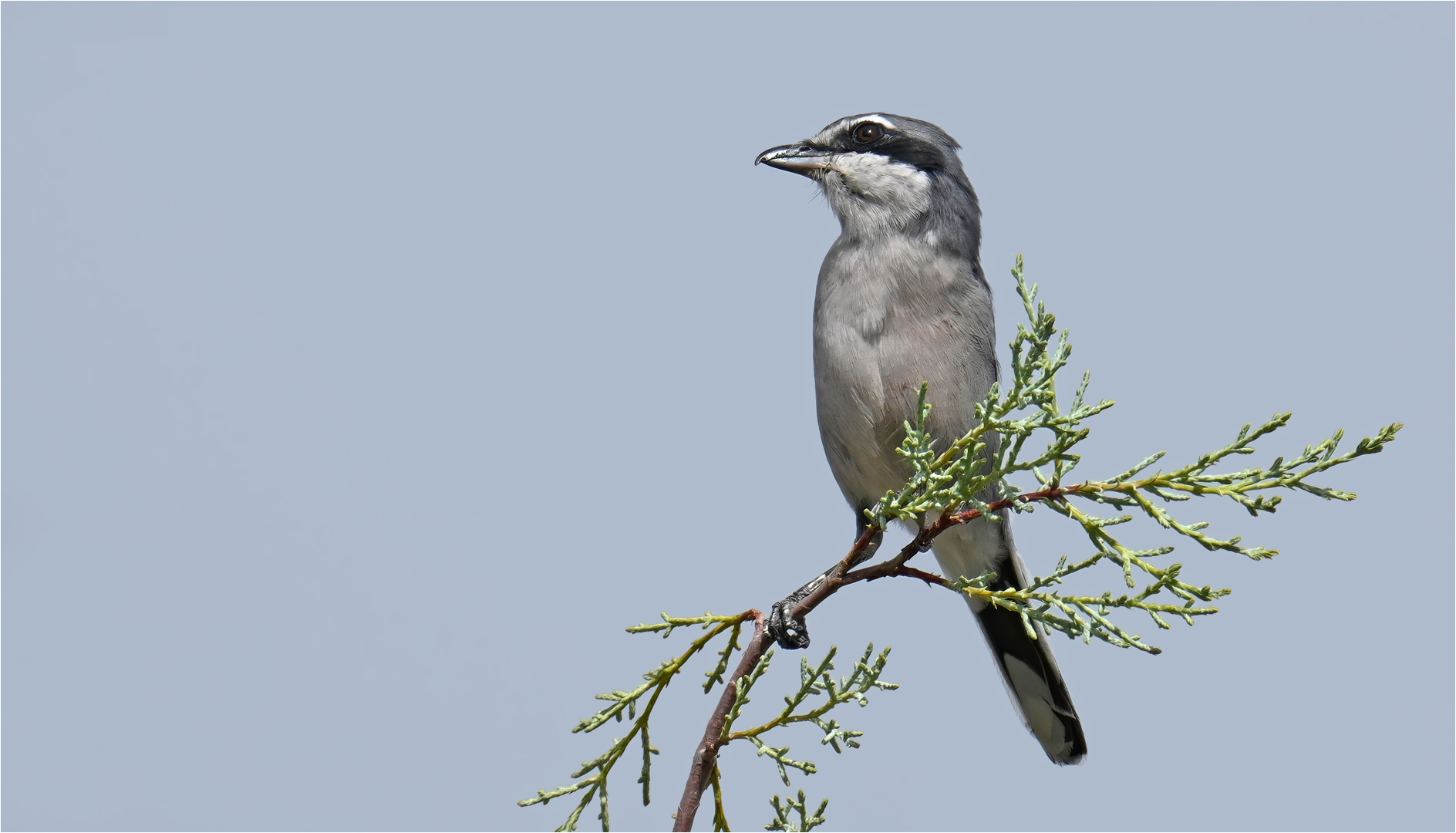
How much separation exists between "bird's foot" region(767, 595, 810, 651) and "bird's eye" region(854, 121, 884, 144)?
2.49 m

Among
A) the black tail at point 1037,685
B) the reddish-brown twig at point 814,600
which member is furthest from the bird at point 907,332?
the reddish-brown twig at point 814,600

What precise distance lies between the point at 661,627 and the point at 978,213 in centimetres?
312

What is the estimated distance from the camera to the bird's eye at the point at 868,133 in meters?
6.22

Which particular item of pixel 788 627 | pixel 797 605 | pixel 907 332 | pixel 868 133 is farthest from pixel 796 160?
pixel 797 605

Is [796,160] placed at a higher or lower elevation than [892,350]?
higher

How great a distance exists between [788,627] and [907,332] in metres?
1.57

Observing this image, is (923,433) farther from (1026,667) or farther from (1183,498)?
(1026,667)

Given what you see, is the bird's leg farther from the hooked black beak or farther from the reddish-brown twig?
the hooked black beak

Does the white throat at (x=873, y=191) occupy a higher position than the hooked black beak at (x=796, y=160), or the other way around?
the hooked black beak at (x=796, y=160)

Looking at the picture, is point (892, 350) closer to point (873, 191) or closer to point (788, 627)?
point (873, 191)

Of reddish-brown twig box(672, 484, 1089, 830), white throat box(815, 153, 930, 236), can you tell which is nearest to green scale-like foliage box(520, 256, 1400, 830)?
reddish-brown twig box(672, 484, 1089, 830)

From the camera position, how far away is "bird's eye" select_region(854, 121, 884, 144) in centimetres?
622

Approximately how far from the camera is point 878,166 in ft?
20.0

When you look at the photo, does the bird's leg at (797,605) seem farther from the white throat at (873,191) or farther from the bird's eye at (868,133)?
the bird's eye at (868,133)
